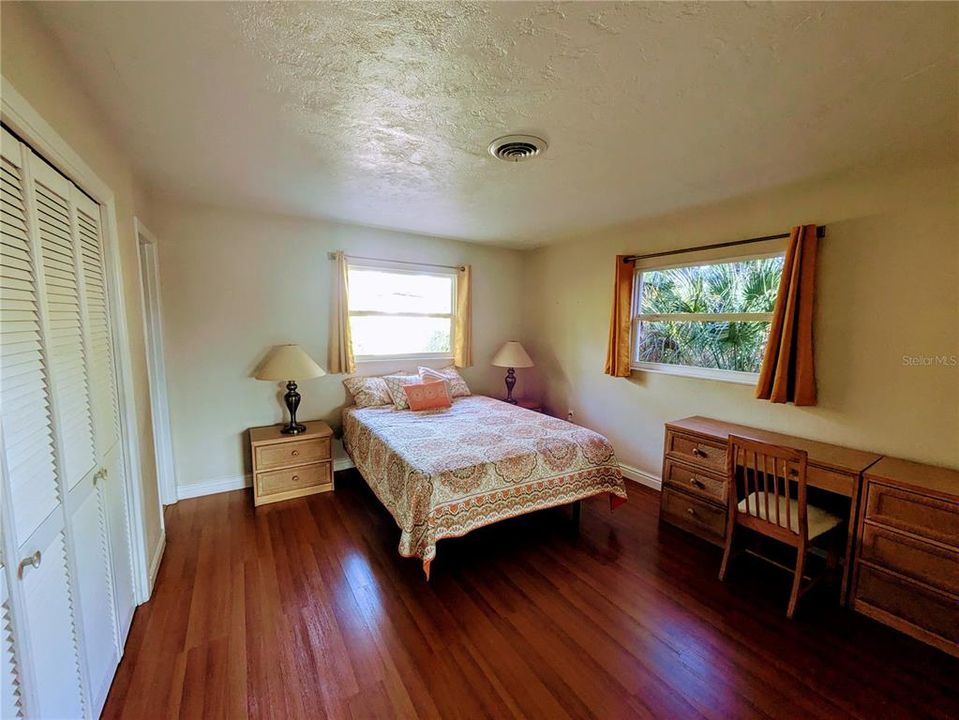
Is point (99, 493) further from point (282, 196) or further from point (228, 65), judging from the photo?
point (282, 196)

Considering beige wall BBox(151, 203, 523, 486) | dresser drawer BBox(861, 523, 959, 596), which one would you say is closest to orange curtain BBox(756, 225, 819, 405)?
dresser drawer BBox(861, 523, 959, 596)

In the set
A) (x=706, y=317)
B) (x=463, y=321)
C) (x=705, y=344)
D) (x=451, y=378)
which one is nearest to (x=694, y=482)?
(x=705, y=344)

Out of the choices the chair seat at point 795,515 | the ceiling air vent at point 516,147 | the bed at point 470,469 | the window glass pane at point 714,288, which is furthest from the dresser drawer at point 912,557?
the ceiling air vent at point 516,147

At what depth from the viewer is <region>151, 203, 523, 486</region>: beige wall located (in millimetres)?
2971

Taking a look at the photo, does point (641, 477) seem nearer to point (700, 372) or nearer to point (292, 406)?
point (700, 372)

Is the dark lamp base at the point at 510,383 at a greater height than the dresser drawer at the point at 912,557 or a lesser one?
greater

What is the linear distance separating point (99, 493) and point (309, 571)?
114cm

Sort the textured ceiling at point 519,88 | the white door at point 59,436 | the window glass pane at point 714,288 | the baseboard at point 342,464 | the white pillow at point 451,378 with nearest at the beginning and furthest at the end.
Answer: the white door at point 59,436, the textured ceiling at point 519,88, the window glass pane at point 714,288, the baseboard at point 342,464, the white pillow at point 451,378

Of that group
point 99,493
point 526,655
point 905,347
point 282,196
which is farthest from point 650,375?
point 99,493

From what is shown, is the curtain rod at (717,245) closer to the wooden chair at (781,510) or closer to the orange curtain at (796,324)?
the orange curtain at (796,324)

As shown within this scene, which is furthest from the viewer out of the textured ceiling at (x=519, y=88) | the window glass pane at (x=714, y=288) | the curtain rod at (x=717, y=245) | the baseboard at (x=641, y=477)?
the baseboard at (x=641, y=477)

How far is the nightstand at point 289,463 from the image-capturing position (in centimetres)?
300

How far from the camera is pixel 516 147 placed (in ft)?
6.36

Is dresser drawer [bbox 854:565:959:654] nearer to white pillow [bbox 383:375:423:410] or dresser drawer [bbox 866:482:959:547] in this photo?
dresser drawer [bbox 866:482:959:547]
